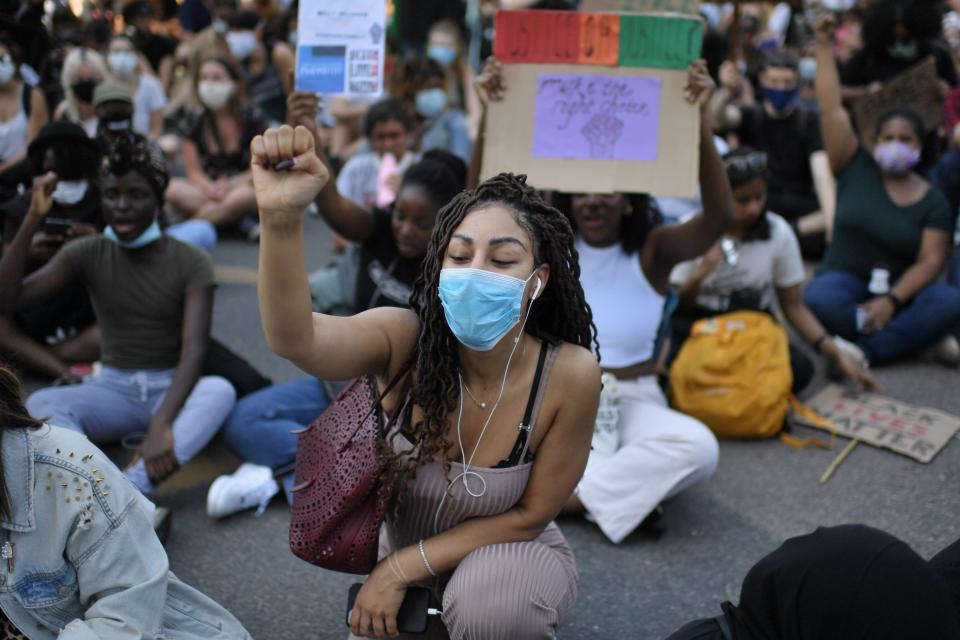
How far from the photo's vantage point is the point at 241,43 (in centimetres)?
893

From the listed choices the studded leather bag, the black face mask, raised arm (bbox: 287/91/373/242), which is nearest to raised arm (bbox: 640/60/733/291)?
raised arm (bbox: 287/91/373/242)

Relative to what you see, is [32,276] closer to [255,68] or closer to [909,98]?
[909,98]

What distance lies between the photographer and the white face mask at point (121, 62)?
7.57m

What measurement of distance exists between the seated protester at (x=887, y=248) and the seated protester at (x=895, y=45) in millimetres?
2481

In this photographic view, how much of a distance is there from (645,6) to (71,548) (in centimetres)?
261

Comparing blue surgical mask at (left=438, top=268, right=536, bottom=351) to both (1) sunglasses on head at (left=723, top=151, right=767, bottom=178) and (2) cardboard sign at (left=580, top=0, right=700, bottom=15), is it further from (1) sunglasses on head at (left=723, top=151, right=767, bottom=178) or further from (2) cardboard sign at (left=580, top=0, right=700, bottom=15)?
(1) sunglasses on head at (left=723, top=151, right=767, bottom=178)

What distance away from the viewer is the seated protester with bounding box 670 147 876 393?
13.7 feet

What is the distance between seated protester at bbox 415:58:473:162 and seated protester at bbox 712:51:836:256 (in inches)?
76.9

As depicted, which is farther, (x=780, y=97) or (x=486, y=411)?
(x=780, y=97)

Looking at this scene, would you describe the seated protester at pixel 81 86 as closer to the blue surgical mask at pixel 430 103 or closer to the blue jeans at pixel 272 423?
the blue surgical mask at pixel 430 103

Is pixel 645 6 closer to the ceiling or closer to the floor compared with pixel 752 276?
closer to the ceiling

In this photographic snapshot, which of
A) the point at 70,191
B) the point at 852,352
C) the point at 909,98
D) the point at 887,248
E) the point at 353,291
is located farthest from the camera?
the point at 909,98

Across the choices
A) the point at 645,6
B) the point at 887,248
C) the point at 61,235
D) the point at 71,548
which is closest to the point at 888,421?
the point at 887,248

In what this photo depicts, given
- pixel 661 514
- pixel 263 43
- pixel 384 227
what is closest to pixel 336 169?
pixel 263 43
